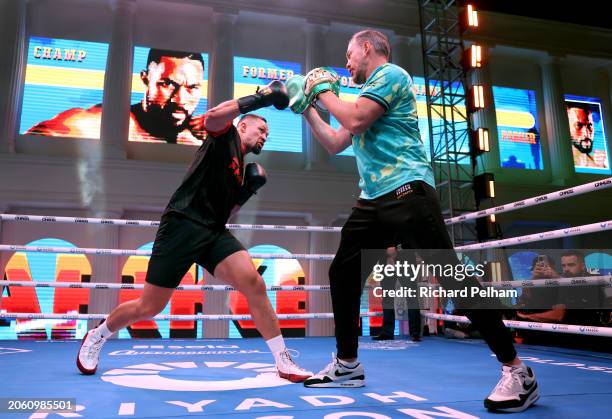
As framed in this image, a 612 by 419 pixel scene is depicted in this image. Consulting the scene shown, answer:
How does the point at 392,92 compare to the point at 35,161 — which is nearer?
the point at 392,92

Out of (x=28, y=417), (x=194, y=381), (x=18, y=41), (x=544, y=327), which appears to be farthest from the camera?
(x=18, y=41)

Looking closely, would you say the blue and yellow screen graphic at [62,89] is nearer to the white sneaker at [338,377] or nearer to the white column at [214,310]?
the white column at [214,310]

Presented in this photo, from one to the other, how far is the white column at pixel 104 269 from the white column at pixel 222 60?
9.35 ft

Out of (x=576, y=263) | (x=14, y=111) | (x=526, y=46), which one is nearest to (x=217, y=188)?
(x=576, y=263)

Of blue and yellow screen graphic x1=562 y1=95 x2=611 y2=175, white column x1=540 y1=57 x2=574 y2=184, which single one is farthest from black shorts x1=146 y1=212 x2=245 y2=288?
blue and yellow screen graphic x1=562 y1=95 x2=611 y2=175

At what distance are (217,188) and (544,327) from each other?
203 centimetres

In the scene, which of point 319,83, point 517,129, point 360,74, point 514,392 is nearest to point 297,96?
point 319,83

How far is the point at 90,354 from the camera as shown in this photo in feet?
6.82

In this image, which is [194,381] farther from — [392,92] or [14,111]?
[14,111]

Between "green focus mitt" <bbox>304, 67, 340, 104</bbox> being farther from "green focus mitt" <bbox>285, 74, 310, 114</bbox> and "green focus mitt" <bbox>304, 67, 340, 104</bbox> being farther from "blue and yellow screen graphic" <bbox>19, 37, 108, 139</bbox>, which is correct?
"blue and yellow screen graphic" <bbox>19, 37, 108, 139</bbox>

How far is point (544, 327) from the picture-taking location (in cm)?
273

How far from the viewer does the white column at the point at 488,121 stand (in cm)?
1026

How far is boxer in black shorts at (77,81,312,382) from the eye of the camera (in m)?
2.00

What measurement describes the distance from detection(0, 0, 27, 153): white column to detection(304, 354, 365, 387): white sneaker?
814cm
